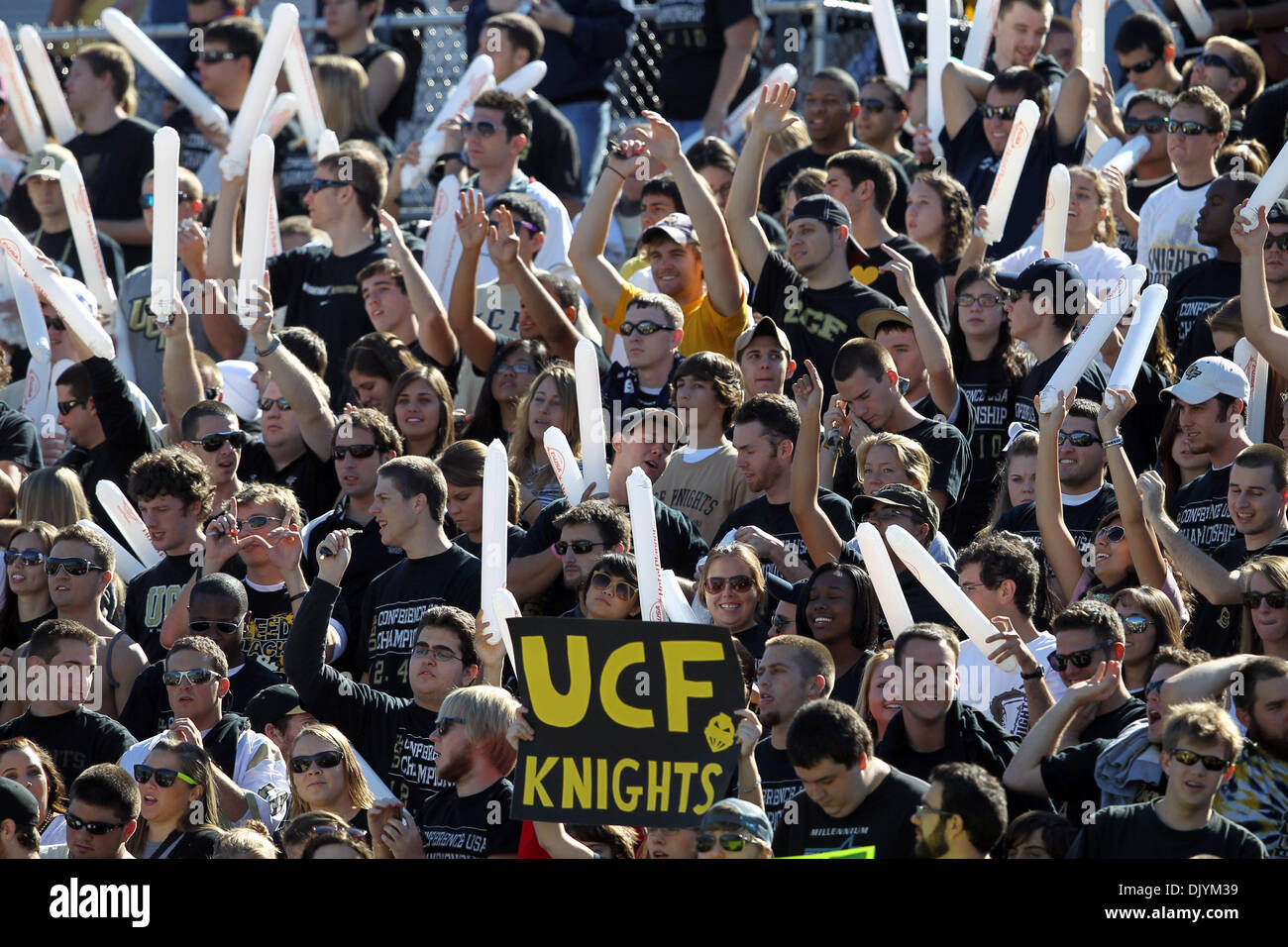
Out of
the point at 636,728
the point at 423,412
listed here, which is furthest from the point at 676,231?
the point at 636,728

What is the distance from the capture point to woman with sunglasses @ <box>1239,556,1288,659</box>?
23.4ft

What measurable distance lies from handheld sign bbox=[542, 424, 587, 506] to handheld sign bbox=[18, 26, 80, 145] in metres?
5.20

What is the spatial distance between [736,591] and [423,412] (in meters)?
2.44

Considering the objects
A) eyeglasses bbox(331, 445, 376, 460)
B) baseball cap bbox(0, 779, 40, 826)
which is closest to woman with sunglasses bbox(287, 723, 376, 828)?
Answer: baseball cap bbox(0, 779, 40, 826)

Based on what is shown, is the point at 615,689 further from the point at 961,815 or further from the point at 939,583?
the point at 939,583

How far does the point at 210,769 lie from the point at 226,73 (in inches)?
248

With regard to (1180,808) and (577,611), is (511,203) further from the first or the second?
(1180,808)

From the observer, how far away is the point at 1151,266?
1030 centimetres

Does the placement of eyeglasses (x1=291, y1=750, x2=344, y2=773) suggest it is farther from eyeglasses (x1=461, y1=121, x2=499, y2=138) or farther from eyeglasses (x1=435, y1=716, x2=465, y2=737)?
eyeglasses (x1=461, y1=121, x2=499, y2=138)

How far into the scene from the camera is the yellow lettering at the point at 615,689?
6266 millimetres

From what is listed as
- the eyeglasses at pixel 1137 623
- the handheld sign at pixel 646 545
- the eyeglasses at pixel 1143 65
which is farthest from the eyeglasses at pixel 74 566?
the eyeglasses at pixel 1143 65

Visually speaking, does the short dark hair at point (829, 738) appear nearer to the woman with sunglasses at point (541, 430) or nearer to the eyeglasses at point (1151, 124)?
the woman with sunglasses at point (541, 430)

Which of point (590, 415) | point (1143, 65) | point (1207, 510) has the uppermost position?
point (1143, 65)

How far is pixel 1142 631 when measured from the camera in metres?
7.35
